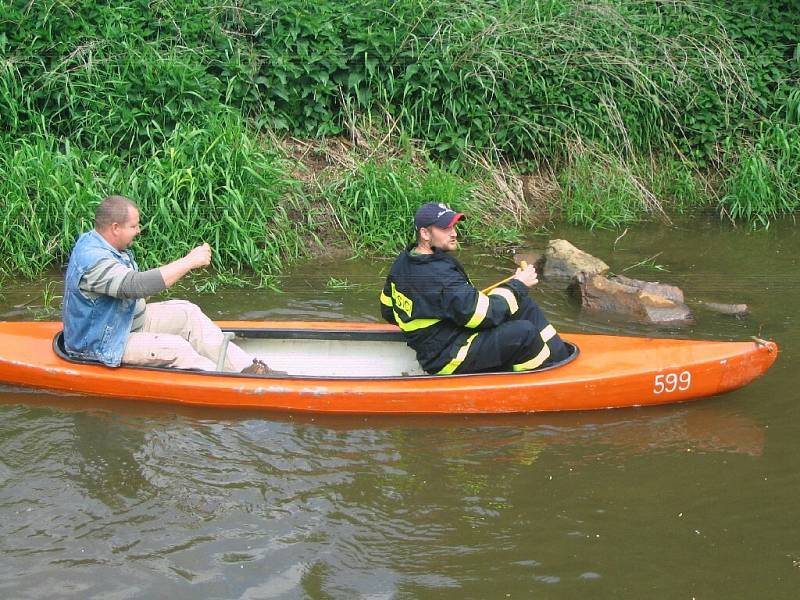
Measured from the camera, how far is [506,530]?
16.3 ft

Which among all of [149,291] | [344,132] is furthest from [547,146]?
[149,291]

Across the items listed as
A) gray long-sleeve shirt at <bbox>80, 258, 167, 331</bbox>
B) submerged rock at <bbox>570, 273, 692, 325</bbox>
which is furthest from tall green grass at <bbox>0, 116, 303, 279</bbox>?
submerged rock at <bbox>570, 273, 692, 325</bbox>

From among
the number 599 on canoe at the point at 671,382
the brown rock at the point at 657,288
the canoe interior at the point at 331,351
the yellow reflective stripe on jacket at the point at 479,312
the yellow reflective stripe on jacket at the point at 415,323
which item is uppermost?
the yellow reflective stripe on jacket at the point at 479,312

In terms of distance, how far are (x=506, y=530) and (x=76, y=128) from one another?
6.15 meters

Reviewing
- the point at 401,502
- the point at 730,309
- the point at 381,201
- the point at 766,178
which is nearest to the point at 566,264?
the point at 730,309

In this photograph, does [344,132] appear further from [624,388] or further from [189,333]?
[624,388]

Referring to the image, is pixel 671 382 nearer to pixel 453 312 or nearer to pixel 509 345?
pixel 509 345

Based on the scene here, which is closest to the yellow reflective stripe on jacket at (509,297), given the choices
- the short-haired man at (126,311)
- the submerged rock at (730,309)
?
the short-haired man at (126,311)

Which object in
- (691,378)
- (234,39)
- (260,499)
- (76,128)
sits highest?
(234,39)

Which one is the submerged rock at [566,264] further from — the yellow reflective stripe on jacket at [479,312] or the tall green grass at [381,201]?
the yellow reflective stripe on jacket at [479,312]

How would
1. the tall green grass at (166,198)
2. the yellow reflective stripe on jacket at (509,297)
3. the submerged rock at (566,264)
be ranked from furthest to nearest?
the submerged rock at (566,264) → the tall green grass at (166,198) → the yellow reflective stripe on jacket at (509,297)

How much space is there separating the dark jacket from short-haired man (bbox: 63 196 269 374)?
1.02 m

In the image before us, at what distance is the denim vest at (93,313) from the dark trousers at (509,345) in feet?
6.88

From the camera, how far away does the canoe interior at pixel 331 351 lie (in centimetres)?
680
